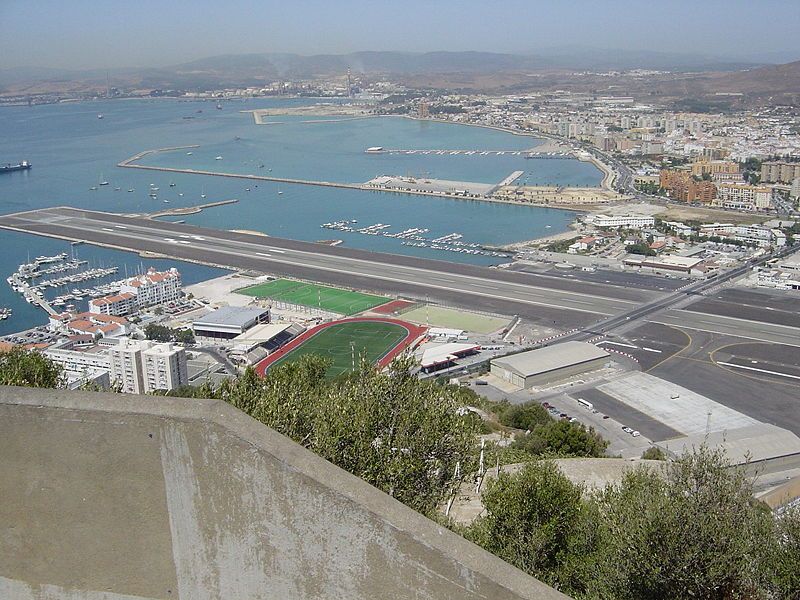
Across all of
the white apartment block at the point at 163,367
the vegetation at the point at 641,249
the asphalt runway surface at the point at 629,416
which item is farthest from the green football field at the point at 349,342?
the vegetation at the point at 641,249

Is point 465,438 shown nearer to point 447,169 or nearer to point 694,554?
point 694,554

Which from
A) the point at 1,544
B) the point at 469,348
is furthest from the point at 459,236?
the point at 1,544

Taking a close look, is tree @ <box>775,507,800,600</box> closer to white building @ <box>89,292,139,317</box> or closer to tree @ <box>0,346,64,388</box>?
tree @ <box>0,346,64,388</box>

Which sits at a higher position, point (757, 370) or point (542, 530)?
point (542, 530)

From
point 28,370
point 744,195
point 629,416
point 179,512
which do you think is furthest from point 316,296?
point 744,195

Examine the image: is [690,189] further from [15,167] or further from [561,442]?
[15,167]

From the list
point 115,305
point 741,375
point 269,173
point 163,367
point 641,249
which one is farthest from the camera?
point 269,173
